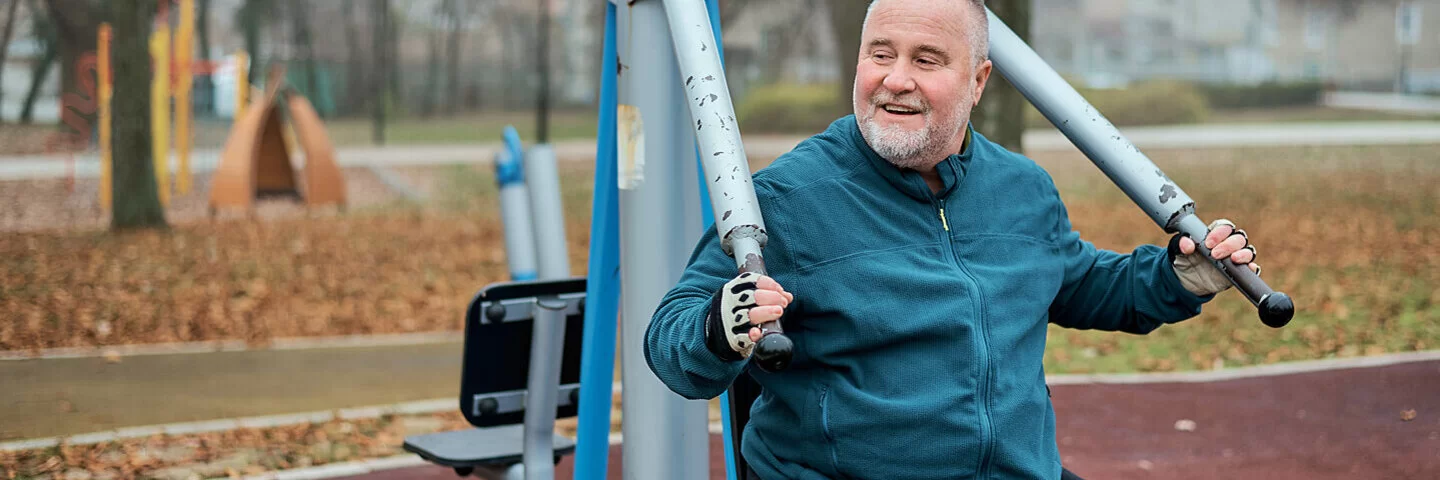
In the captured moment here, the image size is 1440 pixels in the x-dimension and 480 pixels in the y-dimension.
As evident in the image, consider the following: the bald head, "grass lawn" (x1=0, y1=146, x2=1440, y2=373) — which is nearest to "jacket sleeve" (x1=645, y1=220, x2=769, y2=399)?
the bald head

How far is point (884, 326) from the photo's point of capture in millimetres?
2244

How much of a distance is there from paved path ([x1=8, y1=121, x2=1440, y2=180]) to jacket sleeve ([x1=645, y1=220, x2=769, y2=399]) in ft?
56.6

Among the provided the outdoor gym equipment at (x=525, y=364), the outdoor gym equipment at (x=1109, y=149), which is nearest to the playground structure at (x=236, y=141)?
the outdoor gym equipment at (x=525, y=364)

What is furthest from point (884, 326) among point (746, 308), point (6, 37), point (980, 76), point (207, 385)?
point (6, 37)

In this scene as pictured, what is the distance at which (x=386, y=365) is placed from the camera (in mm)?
6953

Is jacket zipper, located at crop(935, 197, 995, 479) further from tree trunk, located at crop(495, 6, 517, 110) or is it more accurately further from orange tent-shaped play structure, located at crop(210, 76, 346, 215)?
tree trunk, located at crop(495, 6, 517, 110)

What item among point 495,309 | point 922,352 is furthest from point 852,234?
point 495,309

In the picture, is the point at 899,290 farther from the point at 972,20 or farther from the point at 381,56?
the point at 381,56

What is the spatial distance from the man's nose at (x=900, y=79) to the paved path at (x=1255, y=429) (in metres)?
2.66

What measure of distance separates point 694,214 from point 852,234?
50cm

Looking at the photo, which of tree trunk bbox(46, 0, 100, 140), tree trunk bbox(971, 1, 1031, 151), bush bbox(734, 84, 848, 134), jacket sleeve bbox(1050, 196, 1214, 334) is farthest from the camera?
bush bbox(734, 84, 848, 134)

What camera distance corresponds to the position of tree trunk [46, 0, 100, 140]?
16.0 m

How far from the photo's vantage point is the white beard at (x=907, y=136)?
7.57 feet

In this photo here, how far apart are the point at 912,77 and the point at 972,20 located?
16 cm
